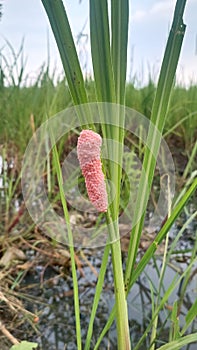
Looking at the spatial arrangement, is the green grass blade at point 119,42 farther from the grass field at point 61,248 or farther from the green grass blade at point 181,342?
the green grass blade at point 181,342

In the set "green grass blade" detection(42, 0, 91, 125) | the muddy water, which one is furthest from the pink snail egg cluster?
the muddy water

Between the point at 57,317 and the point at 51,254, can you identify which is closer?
the point at 57,317

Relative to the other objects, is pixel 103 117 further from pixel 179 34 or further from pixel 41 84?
pixel 41 84

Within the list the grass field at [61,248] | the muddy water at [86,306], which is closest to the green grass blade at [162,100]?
the grass field at [61,248]

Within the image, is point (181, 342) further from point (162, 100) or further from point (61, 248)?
point (61, 248)

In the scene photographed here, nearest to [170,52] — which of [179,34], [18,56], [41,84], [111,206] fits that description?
[179,34]
